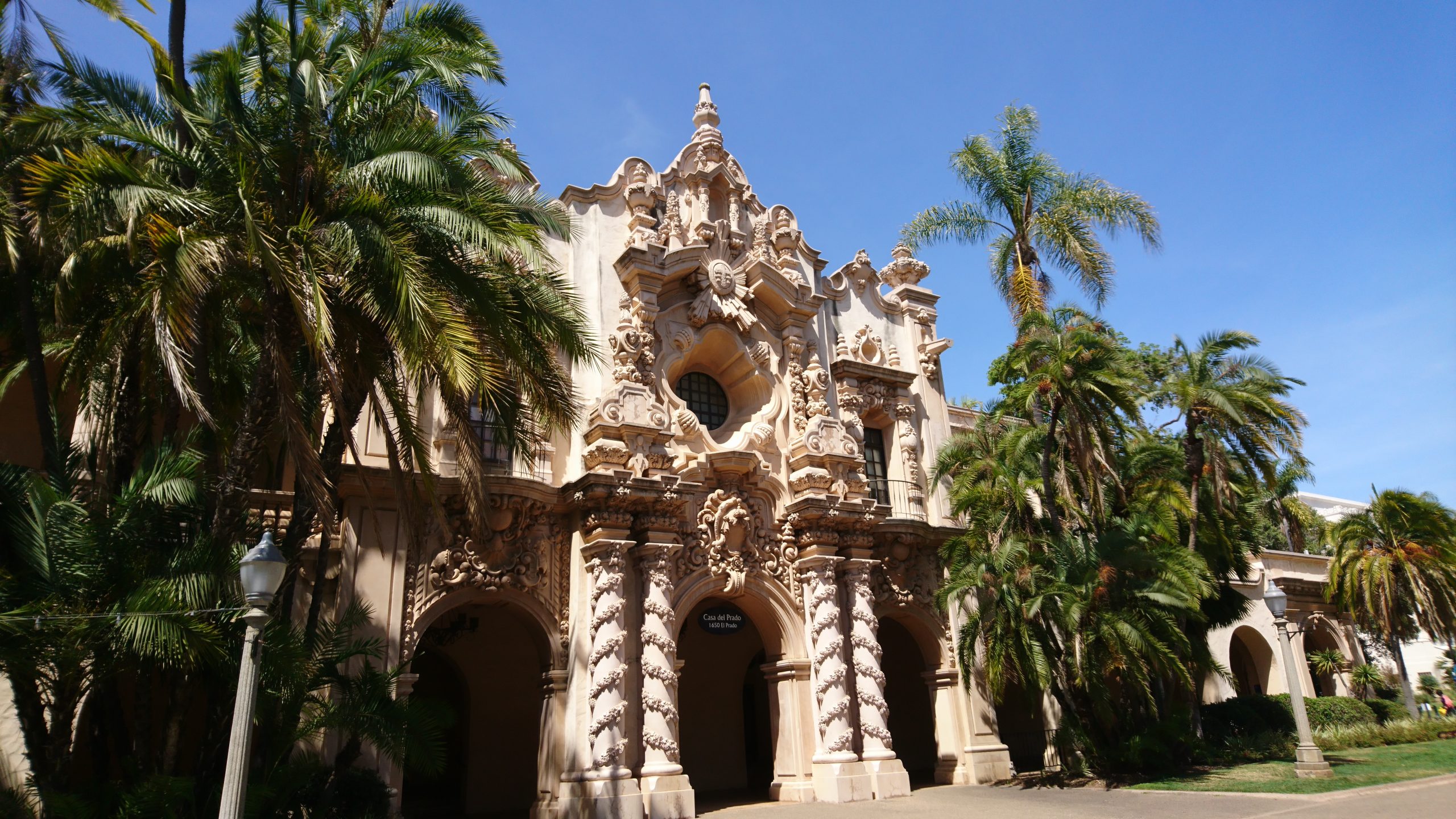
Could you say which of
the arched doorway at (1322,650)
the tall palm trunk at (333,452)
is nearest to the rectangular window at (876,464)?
the tall palm trunk at (333,452)

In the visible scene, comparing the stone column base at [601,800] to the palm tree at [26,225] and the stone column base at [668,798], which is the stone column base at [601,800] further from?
the palm tree at [26,225]

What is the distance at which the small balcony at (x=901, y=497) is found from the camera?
74.5ft

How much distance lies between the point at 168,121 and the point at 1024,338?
57.1 feet

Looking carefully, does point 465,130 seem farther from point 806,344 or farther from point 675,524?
point 806,344

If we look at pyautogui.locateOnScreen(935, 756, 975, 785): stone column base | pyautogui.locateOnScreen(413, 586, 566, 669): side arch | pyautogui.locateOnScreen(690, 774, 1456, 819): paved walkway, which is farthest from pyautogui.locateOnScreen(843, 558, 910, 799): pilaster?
pyautogui.locateOnScreen(413, 586, 566, 669): side arch

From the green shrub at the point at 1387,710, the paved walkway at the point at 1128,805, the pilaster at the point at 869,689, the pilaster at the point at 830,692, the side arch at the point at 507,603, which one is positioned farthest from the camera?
the green shrub at the point at 1387,710

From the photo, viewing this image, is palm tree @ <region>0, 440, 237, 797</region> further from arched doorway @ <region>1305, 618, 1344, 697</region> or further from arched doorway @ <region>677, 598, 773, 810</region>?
arched doorway @ <region>1305, 618, 1344, 697</region>

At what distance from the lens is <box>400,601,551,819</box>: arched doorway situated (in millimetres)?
19906

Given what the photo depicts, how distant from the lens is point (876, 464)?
77.7 feet

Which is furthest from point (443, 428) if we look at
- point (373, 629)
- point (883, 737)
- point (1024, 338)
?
point (1024, 338)

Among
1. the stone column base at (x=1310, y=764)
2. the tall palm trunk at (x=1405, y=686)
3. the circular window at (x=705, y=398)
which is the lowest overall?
the stone column base at (x=1310, y=764)

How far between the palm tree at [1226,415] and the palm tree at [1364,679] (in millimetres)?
14687

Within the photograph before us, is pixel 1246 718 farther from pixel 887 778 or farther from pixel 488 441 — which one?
pixel 488 441

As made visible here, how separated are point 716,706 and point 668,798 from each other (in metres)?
6.50
